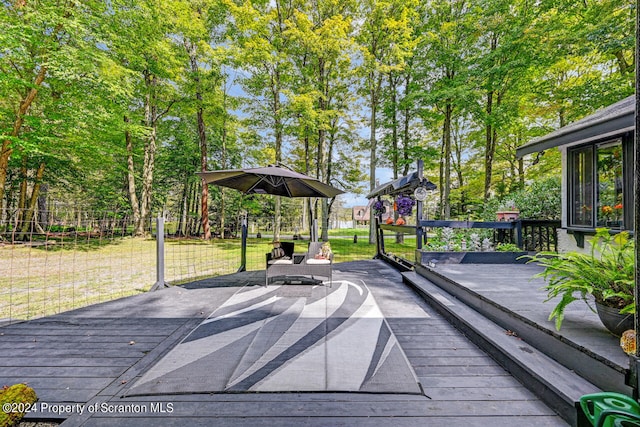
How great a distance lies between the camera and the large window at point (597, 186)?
4254 mm

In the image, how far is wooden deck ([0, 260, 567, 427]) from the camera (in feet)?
5.76

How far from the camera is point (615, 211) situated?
14.1ft

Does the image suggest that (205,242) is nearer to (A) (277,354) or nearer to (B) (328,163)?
(B) (328,163)

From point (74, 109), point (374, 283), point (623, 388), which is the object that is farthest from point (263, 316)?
point (74, 109)

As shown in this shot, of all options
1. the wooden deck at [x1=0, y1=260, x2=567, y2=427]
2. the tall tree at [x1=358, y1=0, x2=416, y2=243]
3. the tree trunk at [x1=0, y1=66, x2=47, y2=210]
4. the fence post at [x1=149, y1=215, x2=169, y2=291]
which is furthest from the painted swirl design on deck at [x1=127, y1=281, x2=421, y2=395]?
the tree trunk at [x1=0, y1=66, x2=47, y2=210]

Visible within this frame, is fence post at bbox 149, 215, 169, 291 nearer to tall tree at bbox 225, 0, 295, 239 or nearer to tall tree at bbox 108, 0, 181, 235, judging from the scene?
tall tree at bbox 108, 0, 181, 235

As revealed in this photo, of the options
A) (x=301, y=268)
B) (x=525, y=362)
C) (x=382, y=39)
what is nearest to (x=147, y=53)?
(x=382, y=39)

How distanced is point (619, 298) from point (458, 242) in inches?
150

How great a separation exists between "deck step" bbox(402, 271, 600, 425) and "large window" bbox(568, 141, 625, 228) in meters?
3.27

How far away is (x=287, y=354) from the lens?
2.49 m

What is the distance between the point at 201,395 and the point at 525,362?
254 cm

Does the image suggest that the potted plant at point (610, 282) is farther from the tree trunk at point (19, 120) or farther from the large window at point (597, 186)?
the tree trunk at point (19, 120)

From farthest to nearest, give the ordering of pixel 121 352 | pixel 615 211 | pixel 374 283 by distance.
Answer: pixel 374 283 → pixel 615 211 → pixel 121 352

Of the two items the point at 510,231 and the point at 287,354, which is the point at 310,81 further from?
the point at 287,354
